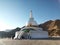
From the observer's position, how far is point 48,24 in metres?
91.9

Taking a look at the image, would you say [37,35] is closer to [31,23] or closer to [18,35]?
[18,35]

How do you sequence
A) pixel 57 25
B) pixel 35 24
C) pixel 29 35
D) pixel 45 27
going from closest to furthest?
pixel 29 35
pixel 35 24
pixel 57 25
pixel 45 27

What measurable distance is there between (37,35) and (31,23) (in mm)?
10094

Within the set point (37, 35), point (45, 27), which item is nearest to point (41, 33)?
point (37, 35)

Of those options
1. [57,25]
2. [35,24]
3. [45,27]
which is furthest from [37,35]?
[45,27]

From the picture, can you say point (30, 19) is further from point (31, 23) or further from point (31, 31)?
point (31, 31)

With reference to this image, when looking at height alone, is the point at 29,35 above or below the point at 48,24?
below

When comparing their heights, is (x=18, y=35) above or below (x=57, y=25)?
below

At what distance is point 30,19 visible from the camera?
47688mm

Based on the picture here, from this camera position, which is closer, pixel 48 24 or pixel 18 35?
pixel 18 35

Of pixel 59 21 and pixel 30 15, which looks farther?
pixel 59 21

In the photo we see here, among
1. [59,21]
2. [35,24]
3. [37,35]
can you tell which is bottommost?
[37,35]

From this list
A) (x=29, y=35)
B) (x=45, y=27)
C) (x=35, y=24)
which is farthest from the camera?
(x=45, y=27)

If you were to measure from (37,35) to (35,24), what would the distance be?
990 cm
